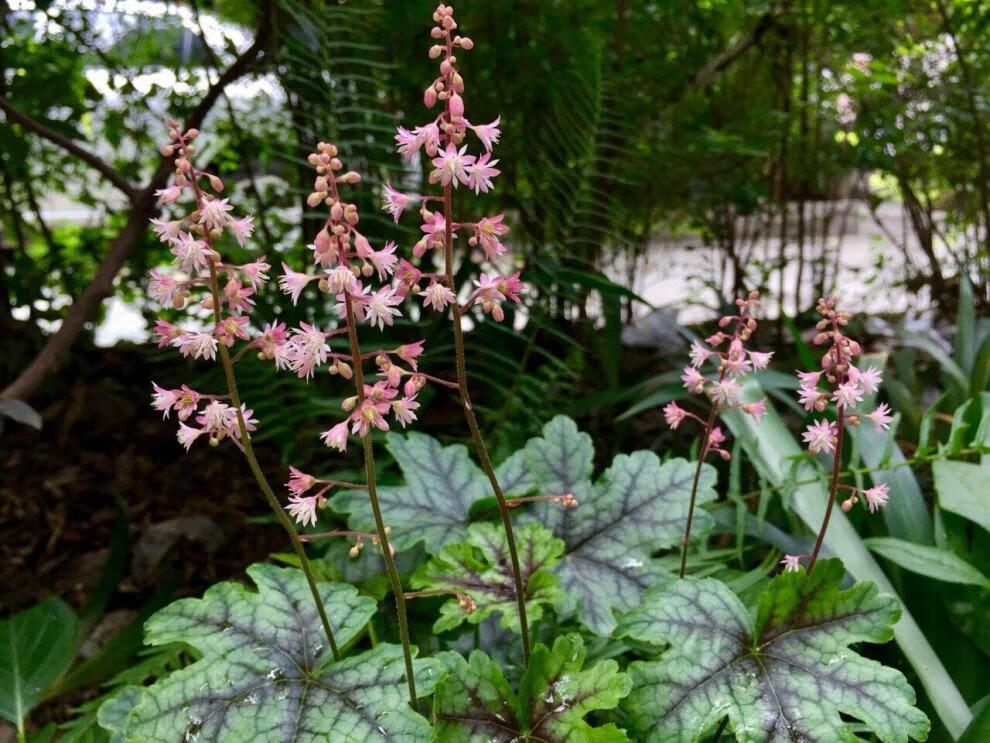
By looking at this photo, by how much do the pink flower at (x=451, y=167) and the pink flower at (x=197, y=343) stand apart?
0.25m

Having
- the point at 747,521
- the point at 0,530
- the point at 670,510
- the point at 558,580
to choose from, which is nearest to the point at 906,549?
the point at 747,521

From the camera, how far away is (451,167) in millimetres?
735

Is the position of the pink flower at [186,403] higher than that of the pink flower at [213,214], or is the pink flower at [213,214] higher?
the pink flower at [213,214]

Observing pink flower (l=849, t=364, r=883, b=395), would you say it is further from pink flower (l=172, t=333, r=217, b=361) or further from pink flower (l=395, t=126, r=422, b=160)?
pink flower (l=172, t=333, r=217, b=361)

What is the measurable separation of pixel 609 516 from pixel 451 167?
74 centimetres

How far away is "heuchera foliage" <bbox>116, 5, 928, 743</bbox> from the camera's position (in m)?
0.77

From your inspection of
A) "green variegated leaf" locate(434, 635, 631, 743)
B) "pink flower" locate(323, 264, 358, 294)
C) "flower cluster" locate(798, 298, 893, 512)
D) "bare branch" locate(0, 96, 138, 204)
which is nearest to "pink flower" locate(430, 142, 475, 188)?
"pink flower" locate(323, 264, 358, 294)

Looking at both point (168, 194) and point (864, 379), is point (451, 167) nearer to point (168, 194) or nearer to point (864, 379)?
point (168, 194)

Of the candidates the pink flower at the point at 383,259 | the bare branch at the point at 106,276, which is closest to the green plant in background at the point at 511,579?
the pink flower at the point at 383,259

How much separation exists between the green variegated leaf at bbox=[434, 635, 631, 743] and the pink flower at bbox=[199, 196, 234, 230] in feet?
1.76

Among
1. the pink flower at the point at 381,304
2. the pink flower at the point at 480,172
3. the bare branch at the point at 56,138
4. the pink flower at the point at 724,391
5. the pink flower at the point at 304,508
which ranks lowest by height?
the pink flower at the point at 304,508

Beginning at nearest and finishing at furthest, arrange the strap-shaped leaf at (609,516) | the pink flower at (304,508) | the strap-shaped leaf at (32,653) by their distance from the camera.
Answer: the pink flower at (304,508) → the strap-shaped leaf at (609,516) → the strap-shaped leaf at (32,653)

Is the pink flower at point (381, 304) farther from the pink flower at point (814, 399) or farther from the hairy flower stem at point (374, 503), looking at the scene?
the pink flower at point (814, 399)

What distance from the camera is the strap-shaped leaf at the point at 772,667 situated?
95 centimetres
